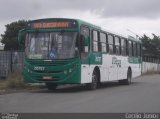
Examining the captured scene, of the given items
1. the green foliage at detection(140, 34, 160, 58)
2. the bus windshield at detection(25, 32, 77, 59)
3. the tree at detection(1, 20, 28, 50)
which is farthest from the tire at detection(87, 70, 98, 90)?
the green foliage at detection(140, 34, 160, 58)

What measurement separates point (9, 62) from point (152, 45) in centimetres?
5881

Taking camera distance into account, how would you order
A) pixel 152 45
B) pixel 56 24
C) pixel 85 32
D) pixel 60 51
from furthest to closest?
pixel 152 45 < pixel 85 32 < pixel 56 24 < pixel 60 51

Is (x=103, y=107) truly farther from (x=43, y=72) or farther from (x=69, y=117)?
(x=43, y=72)

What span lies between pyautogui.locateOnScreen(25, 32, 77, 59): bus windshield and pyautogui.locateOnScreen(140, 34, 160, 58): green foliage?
6665cm

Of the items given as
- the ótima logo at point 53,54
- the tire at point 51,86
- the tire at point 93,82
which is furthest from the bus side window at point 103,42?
the ótima logo at point 53,54

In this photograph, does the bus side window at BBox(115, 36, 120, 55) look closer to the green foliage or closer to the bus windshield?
the bus windshield

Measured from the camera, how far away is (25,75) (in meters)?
21.0

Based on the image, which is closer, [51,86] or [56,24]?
[56,24]

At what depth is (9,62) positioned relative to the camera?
30.0 meters

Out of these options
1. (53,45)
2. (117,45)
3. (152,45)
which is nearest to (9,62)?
(117,45)

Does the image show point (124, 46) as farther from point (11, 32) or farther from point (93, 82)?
point (11, 32)

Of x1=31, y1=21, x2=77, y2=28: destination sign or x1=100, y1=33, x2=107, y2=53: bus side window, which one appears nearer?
x1=31, y1=21, x2=77, y2=28: destination sign

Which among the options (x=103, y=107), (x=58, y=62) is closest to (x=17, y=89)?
(x=58, y=62)

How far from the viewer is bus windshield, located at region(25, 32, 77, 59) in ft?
66.2
